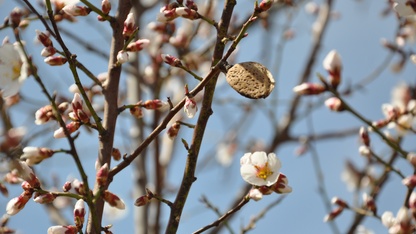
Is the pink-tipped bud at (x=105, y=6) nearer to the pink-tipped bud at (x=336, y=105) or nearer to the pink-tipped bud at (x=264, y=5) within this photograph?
the pink-tipped bud at (x=264, y=5)

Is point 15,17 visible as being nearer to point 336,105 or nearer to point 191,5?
point 191,5

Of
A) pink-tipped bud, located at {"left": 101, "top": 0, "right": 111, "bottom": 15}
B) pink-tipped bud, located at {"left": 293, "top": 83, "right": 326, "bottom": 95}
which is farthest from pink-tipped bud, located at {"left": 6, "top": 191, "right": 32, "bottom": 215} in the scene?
pink-tipped bud, located at {"left": 293, "top": 83, "right": 326, "bottom": 95}

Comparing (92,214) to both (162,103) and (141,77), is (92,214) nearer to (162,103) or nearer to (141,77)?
(162,103)


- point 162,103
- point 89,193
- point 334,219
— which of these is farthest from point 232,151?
point 89,193

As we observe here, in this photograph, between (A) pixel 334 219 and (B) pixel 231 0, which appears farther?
(A) pixel 334 219

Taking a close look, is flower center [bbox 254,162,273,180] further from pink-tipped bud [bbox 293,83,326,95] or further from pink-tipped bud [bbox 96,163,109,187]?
pink-tipped bud [bbox 96,163,109,187]

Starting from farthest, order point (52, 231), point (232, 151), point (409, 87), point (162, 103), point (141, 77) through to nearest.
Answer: point (232, 151) < point (141, 77) < point (409, 87) < point (162, 103) < point (52, 231)
